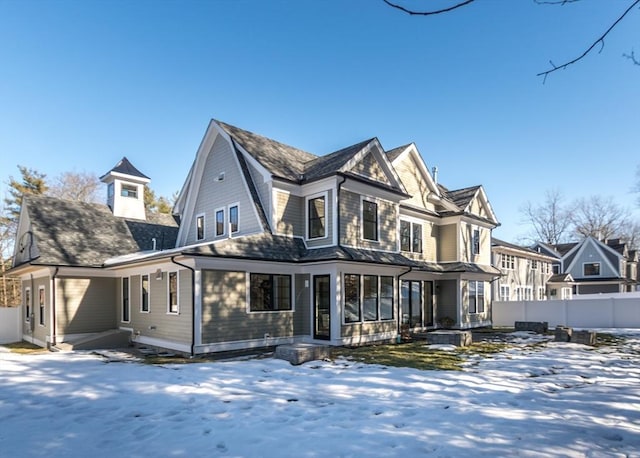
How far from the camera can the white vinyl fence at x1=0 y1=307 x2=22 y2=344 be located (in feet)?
59.9

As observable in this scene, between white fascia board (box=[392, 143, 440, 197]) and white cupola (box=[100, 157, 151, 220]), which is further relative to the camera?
white cupola (box=[100, 157, 151, 220])

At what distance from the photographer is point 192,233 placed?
1802 centimetres

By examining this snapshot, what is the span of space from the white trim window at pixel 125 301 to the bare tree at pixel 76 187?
24.5 m

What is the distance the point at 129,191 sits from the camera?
2027 cm

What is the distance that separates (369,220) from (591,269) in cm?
3849

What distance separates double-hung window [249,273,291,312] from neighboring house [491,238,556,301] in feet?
53.8

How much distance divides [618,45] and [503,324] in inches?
842

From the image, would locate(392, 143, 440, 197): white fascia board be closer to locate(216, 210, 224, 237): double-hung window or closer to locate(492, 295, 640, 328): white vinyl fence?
locate(216, 210, 224, 237): double-hung window

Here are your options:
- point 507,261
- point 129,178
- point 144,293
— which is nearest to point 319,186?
point 144,293

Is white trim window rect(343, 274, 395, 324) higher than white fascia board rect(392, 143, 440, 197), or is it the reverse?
white fascia board rect(392, 143, 440, 197)

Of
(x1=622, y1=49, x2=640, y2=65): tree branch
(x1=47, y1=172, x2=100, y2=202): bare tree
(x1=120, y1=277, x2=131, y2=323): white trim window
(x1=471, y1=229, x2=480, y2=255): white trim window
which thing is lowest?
(x1=120, y1=277, x2=131, y2=323): white trim window

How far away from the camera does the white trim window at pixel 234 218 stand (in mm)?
15469

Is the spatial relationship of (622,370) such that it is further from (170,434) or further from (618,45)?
(170,434)

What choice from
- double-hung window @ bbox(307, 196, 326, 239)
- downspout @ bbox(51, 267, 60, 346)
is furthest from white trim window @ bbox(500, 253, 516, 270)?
downspout @ bbox(51, 267, 60, 346)
